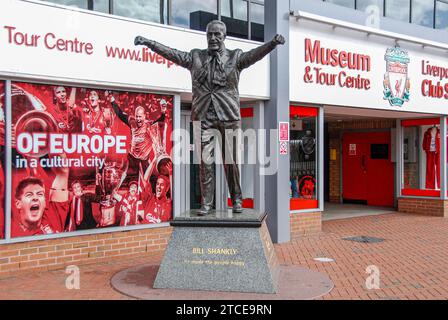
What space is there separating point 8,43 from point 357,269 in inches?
213

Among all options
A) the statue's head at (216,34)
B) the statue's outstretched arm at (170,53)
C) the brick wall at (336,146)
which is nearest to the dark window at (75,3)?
the statue's outstretched arm at (170,53)

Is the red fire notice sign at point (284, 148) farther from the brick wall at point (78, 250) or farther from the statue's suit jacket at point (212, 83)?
the statue's suit jacket at point (212, 83)

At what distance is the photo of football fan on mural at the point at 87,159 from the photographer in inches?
288

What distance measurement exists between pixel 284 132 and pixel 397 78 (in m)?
3.74

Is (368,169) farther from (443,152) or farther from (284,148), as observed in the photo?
(284,148)

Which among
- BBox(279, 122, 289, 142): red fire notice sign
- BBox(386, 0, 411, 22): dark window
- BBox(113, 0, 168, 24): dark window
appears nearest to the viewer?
BBox(113, 0, 168, 24): dark window

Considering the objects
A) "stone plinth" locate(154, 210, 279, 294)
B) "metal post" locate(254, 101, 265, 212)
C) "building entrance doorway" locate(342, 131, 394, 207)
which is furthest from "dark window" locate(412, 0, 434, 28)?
"stone plinth" locate(154, 210, 279, 294)

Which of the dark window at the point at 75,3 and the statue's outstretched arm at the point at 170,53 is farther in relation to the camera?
the dark window at the point at 75,3

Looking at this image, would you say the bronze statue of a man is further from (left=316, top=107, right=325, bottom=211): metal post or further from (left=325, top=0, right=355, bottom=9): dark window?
(left=325, top=0, right=355, bottom=9): dark window

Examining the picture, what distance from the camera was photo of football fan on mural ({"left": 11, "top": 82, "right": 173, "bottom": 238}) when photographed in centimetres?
731

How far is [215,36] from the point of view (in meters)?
6.39

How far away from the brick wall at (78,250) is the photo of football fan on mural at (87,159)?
16cm

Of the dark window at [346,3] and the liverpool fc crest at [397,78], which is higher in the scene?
the dark window at [346,3]

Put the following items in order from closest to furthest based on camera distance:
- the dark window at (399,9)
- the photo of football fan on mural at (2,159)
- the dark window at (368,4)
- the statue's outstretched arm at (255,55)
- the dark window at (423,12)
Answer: the statue's outstretched arm at (255,55) < the photo of football fan on mural at (2,159) < the dark window at (368,4) < the dark window at (399,9) < the dark window at (423,12)
